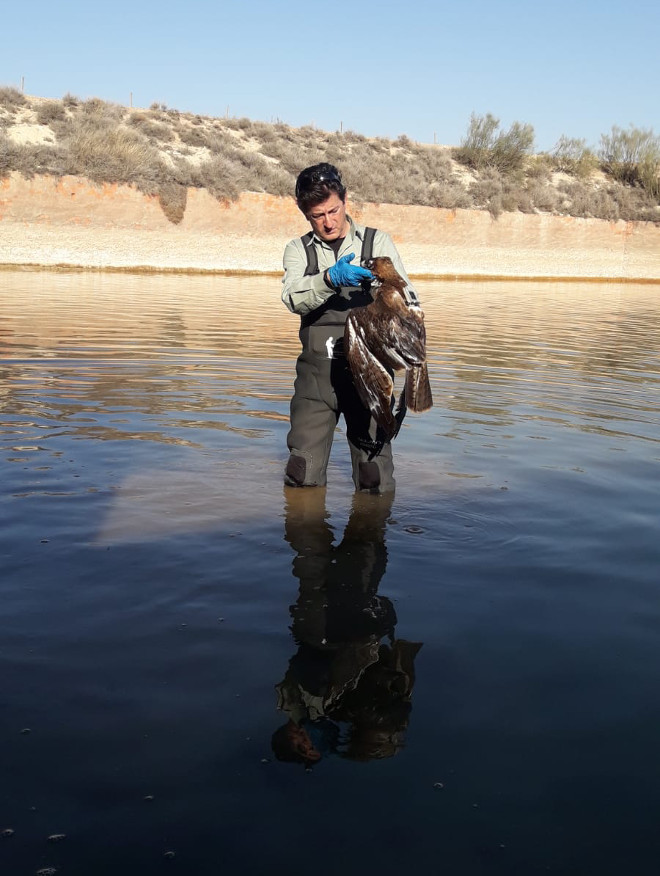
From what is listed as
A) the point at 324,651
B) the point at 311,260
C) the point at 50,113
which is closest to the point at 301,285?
the point at 311,260

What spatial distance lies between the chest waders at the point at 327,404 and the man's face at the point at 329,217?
14cm

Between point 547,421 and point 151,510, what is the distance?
14.7 ft

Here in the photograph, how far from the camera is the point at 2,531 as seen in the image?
178 inches

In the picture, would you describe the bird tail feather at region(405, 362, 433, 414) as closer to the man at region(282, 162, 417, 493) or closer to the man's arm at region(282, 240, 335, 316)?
the man at region(282, 162, 417, 493)

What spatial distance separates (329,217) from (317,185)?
0.21m

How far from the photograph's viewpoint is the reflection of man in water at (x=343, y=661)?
2652 millimetres

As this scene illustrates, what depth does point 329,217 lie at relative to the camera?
4.88 metres

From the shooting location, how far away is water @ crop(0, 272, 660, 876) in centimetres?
223

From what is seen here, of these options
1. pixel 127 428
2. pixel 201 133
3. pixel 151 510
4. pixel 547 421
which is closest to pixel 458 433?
pixel 547 421

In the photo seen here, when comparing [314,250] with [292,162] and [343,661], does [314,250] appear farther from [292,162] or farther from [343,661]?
[292,162]

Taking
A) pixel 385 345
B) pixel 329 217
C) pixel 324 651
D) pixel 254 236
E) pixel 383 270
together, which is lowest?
pixel 324 651

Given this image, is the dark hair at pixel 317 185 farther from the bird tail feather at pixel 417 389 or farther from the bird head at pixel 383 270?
the bird tail feather at pixel 417 389

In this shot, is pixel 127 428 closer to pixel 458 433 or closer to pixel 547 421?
pixel 458 433

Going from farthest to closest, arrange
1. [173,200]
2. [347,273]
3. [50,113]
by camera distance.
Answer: [50,113] < [173,200] < [347,273]
